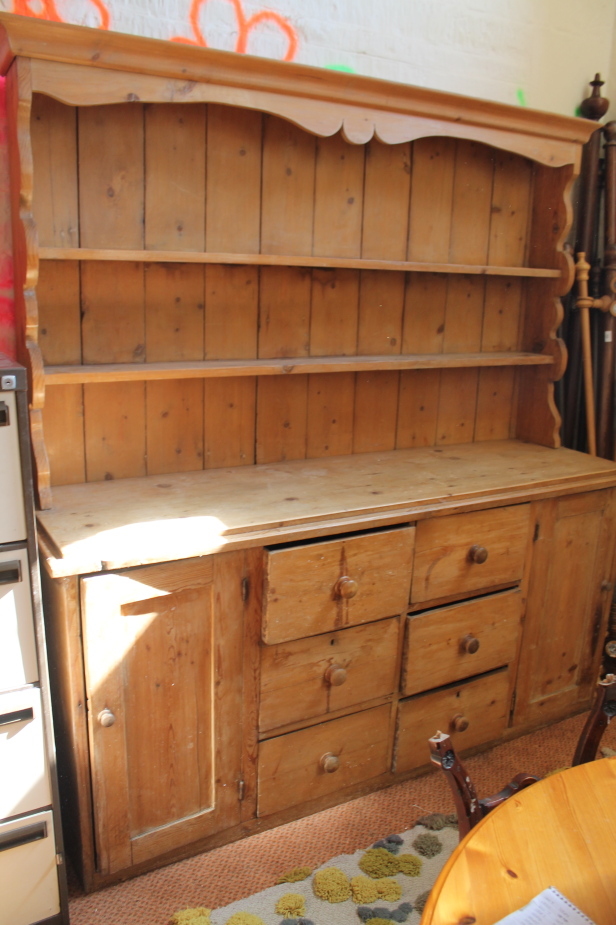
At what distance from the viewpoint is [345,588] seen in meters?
1.86

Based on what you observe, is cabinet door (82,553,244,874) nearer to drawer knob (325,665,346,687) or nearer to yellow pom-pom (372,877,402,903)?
drawer knob (325,665,346,687)

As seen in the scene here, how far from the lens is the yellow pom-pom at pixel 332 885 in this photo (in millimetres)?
1752

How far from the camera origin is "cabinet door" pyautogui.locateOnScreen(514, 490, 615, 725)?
7.56ft

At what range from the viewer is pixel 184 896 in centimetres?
175

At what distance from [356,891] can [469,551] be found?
2.93ft

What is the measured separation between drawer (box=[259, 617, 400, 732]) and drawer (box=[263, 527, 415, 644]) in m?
0.04

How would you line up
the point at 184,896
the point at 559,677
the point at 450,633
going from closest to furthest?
the point at 184,896
the point at 450,633
the point at 559,677

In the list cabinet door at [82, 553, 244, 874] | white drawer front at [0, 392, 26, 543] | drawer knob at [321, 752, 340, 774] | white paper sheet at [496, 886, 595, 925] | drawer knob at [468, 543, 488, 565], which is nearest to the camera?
white paper sheet at [496, 886, 595, 925]

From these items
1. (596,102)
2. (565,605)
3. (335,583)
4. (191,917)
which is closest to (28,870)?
(191,917)

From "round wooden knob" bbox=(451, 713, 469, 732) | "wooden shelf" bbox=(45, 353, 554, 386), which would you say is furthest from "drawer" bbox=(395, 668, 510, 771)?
"wooden shelf" bbox=(45, 353, 554, 386)

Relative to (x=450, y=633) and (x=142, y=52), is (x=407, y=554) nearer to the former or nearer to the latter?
(x=450, y=633)

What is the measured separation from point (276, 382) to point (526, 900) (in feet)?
5.11

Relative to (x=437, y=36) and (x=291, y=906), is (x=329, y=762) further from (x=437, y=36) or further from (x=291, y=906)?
(x=437, y=36)

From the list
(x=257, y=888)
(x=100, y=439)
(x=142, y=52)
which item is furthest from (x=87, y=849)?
(x=142, y=52)
